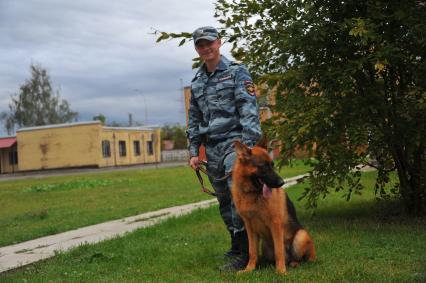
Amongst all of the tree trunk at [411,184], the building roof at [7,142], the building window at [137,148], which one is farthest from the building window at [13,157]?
the tree trunk at [411,184]

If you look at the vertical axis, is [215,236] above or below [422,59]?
below

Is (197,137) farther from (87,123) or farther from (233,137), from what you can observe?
(87,123)

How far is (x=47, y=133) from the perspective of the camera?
1982 inches

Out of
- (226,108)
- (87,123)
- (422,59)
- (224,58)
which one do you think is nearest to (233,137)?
(226,108)

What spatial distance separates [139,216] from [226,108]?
655cm

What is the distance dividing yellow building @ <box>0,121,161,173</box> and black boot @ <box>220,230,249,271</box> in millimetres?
44612

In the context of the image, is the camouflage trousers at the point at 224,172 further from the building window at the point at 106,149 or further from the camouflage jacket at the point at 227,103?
Result: the building window at the point at 106,149

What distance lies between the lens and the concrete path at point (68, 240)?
720cm

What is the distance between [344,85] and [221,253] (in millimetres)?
3025

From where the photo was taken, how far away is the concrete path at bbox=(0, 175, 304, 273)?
7199 mm

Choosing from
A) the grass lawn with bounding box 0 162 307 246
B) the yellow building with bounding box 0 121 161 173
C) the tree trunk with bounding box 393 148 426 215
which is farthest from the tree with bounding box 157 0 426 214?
the yellow building with bounding box 0 121 161 173

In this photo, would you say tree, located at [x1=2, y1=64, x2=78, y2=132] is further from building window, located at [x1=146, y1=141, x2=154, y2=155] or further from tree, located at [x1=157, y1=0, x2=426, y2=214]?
tree, located at [x1=157, y1=0, x2=426, y2=214]

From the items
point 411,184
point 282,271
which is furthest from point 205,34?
point 411,184

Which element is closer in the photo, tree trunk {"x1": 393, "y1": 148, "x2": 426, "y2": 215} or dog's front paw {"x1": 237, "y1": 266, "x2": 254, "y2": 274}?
dog's front paw {"x1": 237, "y1": 266, "x2": 254, "y2": 274}
